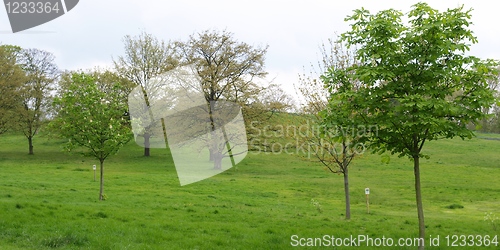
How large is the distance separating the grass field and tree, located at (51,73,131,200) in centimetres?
251

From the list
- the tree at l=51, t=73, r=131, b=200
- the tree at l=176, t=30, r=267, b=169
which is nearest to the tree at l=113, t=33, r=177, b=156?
the tree at l=176, t=30, r=267, b=169

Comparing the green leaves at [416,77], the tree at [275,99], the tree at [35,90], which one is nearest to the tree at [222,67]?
the tree at [275,99]

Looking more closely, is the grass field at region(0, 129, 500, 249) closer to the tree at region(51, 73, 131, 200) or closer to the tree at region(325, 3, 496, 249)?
the tree at region(51, 73, 131, 200)

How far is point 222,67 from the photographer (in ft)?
130

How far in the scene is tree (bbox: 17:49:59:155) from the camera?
45750 millimetres

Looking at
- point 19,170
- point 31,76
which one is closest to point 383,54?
point 19,170

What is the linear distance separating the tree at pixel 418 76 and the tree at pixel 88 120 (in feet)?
40.3

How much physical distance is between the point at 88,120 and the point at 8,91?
1210 inches

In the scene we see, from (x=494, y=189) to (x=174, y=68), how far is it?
2726 cm

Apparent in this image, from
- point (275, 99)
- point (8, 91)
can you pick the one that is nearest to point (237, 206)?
point (275, 99)

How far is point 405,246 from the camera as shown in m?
11.7

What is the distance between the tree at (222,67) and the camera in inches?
1531

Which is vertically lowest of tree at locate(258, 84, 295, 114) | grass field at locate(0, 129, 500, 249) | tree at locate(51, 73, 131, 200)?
grass field at locate(0, 129, 500, 249)

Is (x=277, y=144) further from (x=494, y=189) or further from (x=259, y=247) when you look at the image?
(x=259, y=247)
